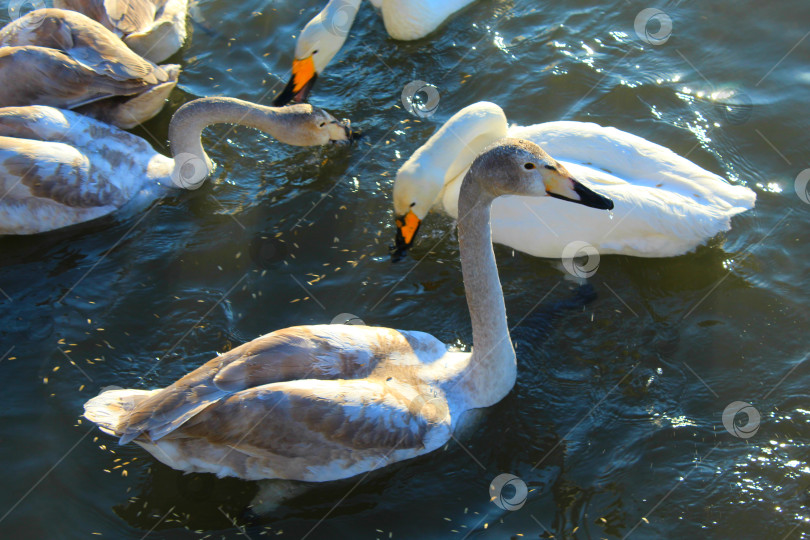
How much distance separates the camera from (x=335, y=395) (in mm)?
4473

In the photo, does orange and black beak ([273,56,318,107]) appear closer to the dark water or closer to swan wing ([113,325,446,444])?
the dark water

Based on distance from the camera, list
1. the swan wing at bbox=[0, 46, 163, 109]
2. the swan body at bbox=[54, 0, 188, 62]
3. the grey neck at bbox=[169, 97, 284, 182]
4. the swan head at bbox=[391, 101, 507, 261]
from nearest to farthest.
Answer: the swan head at bbox=[391, 101, 507, 261] → the grey neck at bbox=[169, 97, 284, 182] → the swan wing at bbox=[0, 46, 163, 109] → the swan body at bbox=[54, 0, 188, 62]

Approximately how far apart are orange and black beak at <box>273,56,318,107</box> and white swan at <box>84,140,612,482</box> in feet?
11.6

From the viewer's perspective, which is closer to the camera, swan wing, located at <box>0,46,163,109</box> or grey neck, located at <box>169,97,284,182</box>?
grey neck, located at <box>169,97,284,182</box>

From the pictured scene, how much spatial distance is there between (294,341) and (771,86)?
5752mm

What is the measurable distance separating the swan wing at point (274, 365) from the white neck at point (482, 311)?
0.37 m

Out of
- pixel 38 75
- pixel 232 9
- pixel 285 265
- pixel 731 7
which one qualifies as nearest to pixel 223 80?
pixel 232 9

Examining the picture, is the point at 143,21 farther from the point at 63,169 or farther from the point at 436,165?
the point at 436,165

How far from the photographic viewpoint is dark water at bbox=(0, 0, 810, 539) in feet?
15.4

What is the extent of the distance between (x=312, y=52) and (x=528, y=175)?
392 centimetres

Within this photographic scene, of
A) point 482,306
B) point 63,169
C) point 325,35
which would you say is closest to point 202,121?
point 63,169

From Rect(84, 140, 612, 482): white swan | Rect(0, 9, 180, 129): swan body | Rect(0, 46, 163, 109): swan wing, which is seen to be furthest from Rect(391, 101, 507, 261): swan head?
Rect(0, 46, 163, 109): swan wing

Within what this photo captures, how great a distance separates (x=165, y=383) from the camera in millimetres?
5457

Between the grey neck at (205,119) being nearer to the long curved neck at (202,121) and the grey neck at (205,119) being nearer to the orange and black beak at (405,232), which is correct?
the long curved neck at (202,121)
